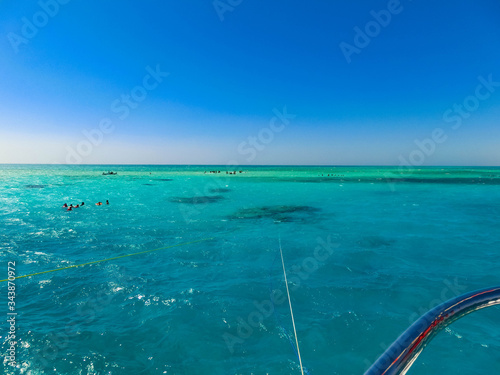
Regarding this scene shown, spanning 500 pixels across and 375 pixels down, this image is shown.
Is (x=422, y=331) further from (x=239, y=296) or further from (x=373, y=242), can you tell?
(x=373, y=242)

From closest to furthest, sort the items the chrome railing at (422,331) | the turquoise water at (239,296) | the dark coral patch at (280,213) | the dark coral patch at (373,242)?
the chrome railing at (422,331)
the turquoise water at (239,296)
the dark coral patch at (373,242)
the dark coral patch at (280,213)

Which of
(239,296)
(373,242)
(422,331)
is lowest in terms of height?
(239,296)

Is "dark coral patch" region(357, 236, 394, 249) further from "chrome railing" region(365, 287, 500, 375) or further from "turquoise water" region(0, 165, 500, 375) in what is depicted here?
"chrome railing" region(365, 287, 500, 375)

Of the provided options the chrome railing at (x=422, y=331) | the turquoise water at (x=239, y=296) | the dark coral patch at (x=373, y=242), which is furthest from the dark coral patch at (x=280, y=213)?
the chrome railing at (x=422, y=331)

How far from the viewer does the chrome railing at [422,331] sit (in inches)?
73.6

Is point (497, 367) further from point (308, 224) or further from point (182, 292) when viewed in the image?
point (308, 224)

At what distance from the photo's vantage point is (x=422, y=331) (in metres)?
2.17

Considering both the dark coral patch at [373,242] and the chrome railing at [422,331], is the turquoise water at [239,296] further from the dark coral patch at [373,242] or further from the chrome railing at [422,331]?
the chrome railing at [422,331]

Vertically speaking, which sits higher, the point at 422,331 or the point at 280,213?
the point at 422,331

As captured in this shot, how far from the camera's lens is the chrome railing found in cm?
187

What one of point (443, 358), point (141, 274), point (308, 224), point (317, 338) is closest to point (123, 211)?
point (141, 274)

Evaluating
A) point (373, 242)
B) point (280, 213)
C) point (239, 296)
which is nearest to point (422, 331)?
point (239, 296)

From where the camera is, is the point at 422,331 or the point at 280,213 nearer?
the point at 422,331

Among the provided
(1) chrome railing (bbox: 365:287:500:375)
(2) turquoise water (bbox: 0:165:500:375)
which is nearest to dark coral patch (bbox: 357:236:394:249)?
(2) turquoise water (bbox: 0:165:500:375)
